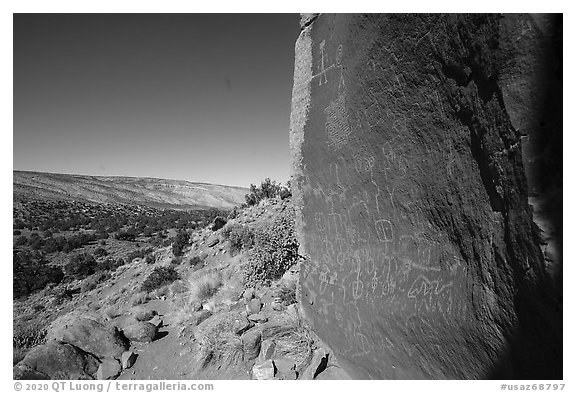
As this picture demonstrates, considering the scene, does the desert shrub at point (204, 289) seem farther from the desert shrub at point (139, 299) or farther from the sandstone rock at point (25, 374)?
the sandstone rock at point (25, 374)

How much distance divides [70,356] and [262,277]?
9.88 ft

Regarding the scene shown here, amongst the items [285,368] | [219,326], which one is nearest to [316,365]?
[285,368]

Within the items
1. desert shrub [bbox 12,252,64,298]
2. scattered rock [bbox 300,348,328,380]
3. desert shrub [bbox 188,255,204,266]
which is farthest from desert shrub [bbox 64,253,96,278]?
scattered rock [bbox 300,348,328,380]

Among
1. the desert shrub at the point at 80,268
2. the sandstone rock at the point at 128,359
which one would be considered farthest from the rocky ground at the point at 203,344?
the desert shrub at the point at 80,268

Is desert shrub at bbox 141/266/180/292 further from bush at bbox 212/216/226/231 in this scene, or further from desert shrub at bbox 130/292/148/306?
bush at bbox 212/216/226/231

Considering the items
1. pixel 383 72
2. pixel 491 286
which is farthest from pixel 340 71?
pixel 491 286

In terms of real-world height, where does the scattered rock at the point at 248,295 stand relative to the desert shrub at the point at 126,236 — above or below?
above

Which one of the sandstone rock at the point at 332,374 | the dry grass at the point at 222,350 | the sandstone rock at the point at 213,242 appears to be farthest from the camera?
the sandstone rock at the point at 213,242

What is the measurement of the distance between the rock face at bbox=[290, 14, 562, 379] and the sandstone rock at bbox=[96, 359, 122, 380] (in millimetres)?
2345

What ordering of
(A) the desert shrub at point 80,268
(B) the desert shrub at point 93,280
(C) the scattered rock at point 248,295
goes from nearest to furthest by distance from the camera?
(C) the scattered rock at point 248,295 < (B) the desert shrub at point 93,280 < (A) the desert shrub at point 80,268

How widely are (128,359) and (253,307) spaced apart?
1.60 meters

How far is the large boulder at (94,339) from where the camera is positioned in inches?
168

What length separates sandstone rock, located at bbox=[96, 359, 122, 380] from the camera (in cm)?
397

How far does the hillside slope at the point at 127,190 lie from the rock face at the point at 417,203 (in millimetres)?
38406
